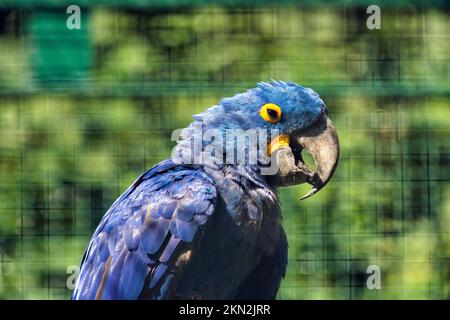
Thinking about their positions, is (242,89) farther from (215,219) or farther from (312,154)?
(215,219)

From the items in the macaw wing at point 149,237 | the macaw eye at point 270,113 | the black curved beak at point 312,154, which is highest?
the macaw eye at point 270,113

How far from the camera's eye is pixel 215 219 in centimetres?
224

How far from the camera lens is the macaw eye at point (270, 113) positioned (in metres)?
2.31

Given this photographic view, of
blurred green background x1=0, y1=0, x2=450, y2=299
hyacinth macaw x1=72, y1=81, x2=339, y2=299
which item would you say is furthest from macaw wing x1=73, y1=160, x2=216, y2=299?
blurred green background x1=0, y1=0, x2=450, y2=299

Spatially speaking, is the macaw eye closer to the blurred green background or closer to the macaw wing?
the macaw wing

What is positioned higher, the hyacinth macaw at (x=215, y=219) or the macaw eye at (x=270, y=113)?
the macaw eye at (x=270, y=113)

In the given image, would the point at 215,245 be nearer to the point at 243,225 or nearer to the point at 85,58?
the point at 243,225

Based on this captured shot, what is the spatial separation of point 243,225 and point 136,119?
1027 mm

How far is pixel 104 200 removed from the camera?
3.21m

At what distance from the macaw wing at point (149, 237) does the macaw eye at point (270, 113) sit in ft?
0.74

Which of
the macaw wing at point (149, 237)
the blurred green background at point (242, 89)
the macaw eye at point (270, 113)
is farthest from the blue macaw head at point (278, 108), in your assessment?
the blurred green background at point (242, 89)

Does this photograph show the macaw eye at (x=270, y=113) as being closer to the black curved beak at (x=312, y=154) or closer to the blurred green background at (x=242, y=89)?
the black curved beak at (x=312, y=154)

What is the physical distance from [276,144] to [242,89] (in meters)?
0.85

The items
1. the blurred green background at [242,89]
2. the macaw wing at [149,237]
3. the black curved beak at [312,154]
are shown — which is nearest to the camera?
the macaw wing at [149,237]
